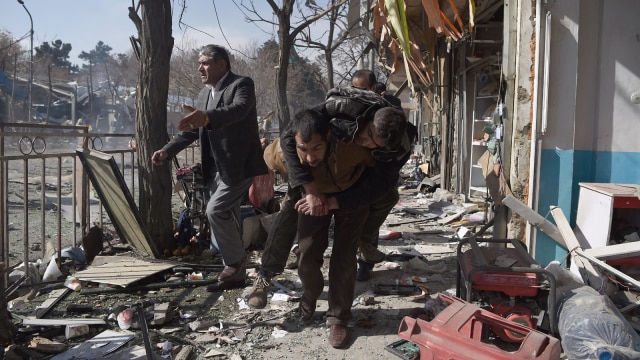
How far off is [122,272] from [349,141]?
8.83 ft

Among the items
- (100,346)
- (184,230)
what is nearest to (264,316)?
(100,346)

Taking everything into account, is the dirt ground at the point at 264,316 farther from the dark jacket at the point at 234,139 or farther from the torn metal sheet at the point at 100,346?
the dark jacket at the point at 234,139

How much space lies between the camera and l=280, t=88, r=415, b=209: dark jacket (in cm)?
276

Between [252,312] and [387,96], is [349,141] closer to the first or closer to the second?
[252,312]

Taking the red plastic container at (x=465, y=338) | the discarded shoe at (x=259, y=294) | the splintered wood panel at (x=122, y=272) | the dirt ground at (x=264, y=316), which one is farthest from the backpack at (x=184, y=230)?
the red plastic container at (x=465, y=338)

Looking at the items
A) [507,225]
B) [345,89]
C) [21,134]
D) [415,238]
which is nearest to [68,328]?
[21,134]

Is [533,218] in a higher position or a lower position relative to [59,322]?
higher

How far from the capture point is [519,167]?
164 inches

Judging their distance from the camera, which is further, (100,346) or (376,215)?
(376,215)

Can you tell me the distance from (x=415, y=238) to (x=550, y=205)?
232 cm

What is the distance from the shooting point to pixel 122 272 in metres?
4.29

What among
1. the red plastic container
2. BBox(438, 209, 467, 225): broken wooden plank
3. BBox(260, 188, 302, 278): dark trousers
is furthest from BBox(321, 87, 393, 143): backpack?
BBox(438, 209, 467, 225): broken wooden plank

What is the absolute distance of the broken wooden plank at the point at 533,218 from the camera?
12.9 ft

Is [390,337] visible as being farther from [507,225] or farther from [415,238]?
[415,238]
